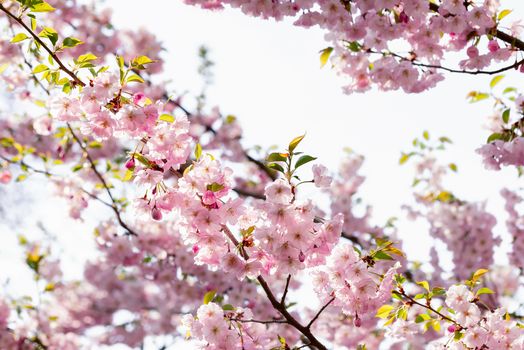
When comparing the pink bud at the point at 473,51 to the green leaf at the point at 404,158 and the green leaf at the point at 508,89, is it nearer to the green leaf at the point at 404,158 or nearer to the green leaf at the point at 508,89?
the green leaf at the point at 508,89

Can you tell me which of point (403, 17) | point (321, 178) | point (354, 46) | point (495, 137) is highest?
point (354, 46)

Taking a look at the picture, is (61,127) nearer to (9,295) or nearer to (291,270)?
(9,295)

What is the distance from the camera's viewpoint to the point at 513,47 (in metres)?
3.54

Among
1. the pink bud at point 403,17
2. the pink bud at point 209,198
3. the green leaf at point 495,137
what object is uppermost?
the pink bud at point 403,17

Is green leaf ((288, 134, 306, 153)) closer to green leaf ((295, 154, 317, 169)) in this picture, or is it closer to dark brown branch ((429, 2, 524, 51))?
Answer: green leaf ((295, 154, 317, 169))

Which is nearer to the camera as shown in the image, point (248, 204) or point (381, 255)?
point (381, 255)

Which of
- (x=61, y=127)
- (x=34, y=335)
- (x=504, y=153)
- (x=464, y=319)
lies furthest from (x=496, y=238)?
(x=34, y=335)

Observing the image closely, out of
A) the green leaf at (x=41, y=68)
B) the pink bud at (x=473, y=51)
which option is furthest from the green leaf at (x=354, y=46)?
the green leaf at (x=41, y=68)

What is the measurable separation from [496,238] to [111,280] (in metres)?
6.76

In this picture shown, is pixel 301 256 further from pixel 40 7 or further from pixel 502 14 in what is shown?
pixel 502 14

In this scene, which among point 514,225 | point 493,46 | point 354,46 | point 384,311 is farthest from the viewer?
point 514,225

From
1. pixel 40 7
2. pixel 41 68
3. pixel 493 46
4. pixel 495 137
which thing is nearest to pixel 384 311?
pixel 495 137

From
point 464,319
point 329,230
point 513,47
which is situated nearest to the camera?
point 329,230

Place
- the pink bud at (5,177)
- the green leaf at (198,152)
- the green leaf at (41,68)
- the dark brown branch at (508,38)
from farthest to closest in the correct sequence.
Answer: the pink bud at (5,177) → the dark brown branch at (508,38) → the green leaf at (41,68) → the green leaf at (198,152)
